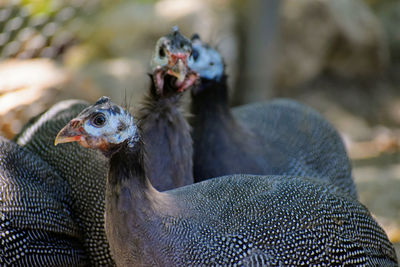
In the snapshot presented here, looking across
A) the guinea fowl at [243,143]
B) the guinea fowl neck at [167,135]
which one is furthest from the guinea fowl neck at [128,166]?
the guinea fowl at [243,143]

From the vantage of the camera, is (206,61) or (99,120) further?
(206,61)

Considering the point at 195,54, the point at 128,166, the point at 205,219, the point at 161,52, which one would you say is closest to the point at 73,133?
the point at 128,166

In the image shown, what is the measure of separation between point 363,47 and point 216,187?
6.04 metres

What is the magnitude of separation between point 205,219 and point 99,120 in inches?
27.3

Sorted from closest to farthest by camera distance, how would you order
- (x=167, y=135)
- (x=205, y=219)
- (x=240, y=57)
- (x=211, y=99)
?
1. (x=205, y=219)
2. (x=167, y=135)
3. (x=211, y=99)
4. (x=240, y=57)

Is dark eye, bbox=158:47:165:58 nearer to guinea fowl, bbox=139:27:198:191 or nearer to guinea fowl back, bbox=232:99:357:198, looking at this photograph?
guinea fowl, bbox=139:27:198:191

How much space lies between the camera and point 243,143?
410 centimetres

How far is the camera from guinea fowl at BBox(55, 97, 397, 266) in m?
2.77

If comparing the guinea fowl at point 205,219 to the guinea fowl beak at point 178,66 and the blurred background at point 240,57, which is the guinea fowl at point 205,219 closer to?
the guinea fowl beak at point 178,66

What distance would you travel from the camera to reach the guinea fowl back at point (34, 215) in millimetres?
3318

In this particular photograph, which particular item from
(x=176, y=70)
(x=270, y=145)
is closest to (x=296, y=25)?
(x=270, y=145)

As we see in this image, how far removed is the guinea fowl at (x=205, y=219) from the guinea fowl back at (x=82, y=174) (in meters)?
0.73

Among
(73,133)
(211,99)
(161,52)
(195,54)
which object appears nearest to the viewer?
(73,133)

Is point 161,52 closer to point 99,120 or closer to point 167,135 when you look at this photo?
point 167,135
